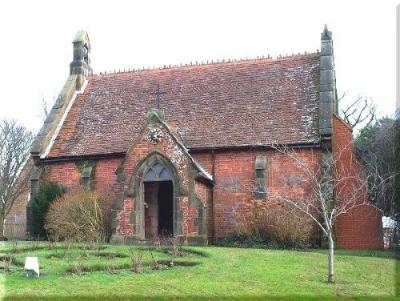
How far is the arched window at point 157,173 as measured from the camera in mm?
24672

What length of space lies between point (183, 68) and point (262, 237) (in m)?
12.4

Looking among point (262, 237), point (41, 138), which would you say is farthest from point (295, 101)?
point (41, 138)

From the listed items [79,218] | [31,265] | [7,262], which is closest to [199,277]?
[31,265]

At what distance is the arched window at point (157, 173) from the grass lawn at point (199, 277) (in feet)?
18.6

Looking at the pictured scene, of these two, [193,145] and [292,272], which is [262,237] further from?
[292,272]

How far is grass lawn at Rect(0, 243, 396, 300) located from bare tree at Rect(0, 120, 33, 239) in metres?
23.0

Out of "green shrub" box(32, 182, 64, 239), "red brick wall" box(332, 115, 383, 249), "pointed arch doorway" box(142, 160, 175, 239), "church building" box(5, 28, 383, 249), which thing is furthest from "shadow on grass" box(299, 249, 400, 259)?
"green shrub" box(32, 182, 64, 239)

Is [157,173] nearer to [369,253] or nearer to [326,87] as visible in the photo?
[326,87]

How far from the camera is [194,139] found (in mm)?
26766

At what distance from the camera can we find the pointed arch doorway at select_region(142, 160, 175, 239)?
24734mm

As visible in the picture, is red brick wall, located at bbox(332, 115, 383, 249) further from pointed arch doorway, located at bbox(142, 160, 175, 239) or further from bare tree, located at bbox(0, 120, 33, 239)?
bare tree, located at bbox(0, 120, 33, 239)

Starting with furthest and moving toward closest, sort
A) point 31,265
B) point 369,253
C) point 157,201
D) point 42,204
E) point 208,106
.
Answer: point 208,106 < point 157,201 < point 42,204 < point 369,253 < point 31,265

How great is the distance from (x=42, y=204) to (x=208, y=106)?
30.2 feet

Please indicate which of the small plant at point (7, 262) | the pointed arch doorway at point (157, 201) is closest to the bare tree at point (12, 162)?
the pointed arch doorway at point (157, 201)
